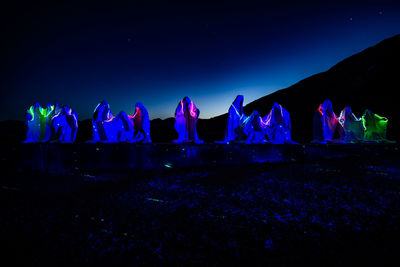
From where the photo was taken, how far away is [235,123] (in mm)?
6699

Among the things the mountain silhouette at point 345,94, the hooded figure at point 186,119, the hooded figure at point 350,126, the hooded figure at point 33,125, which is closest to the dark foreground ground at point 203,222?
the hooded figure at point 186,119

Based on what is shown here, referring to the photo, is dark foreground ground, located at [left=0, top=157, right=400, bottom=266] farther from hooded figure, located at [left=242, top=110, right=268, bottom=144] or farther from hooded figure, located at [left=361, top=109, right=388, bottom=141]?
hooded figure, located at [left=361, top=109, right=388, bottom=141]

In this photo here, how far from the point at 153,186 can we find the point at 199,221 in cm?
161

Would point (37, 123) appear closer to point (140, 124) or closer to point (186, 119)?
point (140, 124)

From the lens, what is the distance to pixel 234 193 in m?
3.28

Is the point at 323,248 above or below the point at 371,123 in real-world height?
below

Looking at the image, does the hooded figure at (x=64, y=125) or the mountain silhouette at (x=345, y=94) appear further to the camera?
the mountain silhouette at (x=345, y=94)

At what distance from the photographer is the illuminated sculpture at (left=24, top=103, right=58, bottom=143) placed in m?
6.55

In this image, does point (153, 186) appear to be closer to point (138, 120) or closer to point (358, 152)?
point (138, 120)

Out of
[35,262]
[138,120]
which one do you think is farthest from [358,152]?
[35,262]

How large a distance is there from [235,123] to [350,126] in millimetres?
5018

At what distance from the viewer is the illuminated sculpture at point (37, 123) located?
6551 mm

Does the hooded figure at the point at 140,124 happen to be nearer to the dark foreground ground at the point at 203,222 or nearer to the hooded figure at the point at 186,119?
the hooded figure at the point at 186,119

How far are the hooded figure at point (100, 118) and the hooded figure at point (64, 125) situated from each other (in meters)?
0.96
